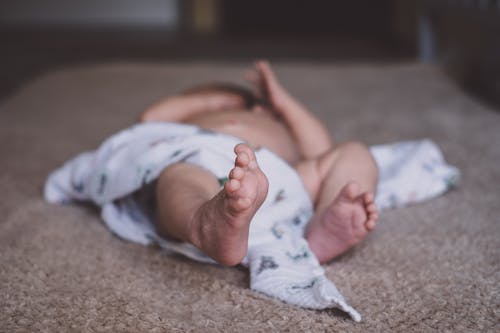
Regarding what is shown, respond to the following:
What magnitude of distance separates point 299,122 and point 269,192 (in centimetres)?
29

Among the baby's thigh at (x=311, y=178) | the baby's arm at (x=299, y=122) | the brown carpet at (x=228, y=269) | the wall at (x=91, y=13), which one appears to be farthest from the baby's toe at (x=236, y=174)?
the wall at (x=91, y=13)

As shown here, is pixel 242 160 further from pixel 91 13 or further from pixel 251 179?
pixel 91 13

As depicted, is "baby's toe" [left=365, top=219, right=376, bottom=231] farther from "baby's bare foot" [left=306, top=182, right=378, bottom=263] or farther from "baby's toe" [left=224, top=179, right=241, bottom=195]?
"baby's toe" [left=224, top=179, right=241, bottom=195]

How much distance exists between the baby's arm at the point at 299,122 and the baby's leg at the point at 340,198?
0.13 metres

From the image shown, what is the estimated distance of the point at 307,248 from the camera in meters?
0.71

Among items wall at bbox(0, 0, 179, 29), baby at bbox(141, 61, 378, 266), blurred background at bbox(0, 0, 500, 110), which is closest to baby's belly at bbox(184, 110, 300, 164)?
baby at bbox(141, 61, 378, 266)

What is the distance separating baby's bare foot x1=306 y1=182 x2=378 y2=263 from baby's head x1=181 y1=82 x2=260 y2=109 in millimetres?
385

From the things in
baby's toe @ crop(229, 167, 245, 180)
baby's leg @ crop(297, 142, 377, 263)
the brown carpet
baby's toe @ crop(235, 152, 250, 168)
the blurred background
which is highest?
baby's toe @ crop(235, 152, 250, 168)

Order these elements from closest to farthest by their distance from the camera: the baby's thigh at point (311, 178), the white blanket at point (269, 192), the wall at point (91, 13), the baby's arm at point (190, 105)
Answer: the white blanket at point (269, 192) < the baby's thigh at point (311, 178) < the baby's arm at point (190, 105) < the wall at point (91, 13)

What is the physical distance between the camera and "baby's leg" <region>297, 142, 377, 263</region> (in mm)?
685

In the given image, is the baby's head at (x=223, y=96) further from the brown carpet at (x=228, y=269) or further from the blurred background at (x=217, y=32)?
the blurred background at (x=217, y=32)

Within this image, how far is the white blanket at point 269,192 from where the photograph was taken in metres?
0.65

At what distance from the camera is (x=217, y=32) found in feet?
15.4

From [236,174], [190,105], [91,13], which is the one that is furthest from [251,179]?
[91,13]
